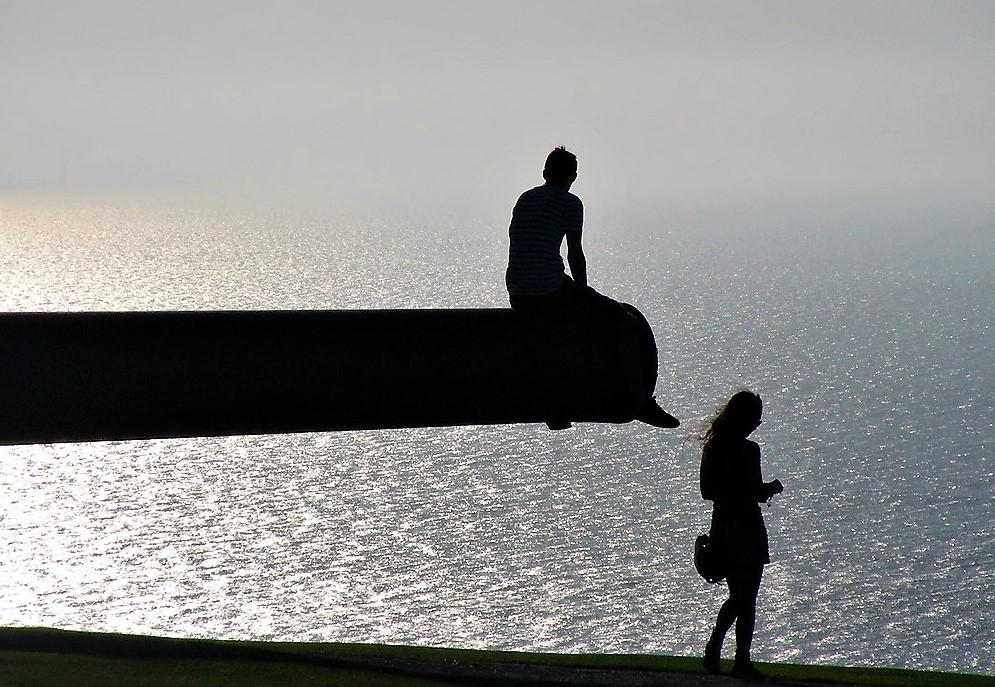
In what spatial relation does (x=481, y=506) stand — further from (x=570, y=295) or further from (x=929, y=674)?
(x=570, y=295)

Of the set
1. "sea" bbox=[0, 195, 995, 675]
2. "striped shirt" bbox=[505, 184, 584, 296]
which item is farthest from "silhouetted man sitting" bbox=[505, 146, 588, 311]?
"sea" bbox=[0, 195, 995, 675]

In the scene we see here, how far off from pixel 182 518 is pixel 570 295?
276 feet

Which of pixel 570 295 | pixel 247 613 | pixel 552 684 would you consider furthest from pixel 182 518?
pixel 570 295

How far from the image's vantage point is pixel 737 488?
392 inches

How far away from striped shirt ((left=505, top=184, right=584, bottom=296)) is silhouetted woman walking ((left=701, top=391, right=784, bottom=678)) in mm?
3027

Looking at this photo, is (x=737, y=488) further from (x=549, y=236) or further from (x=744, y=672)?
(x=549, y=236)

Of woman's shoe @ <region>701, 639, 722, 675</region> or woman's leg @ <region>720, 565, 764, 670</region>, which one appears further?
woman's shoe @ <region>701, 639, 722, 675</region>

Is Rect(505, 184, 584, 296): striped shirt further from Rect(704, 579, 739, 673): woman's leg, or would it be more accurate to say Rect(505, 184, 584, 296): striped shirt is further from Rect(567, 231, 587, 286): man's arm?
Rect(704, 579, 739, 673): woman's leg

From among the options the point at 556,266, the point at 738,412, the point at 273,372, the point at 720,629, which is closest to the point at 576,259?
the point at 556,266

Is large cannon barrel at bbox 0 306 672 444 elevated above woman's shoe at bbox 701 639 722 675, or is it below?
above

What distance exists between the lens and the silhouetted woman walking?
380 inches

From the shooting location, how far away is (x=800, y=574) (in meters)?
78.5

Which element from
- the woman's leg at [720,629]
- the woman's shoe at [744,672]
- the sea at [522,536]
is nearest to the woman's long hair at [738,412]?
the woman's leg at [720,629]

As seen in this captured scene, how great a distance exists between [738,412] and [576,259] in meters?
3.26
